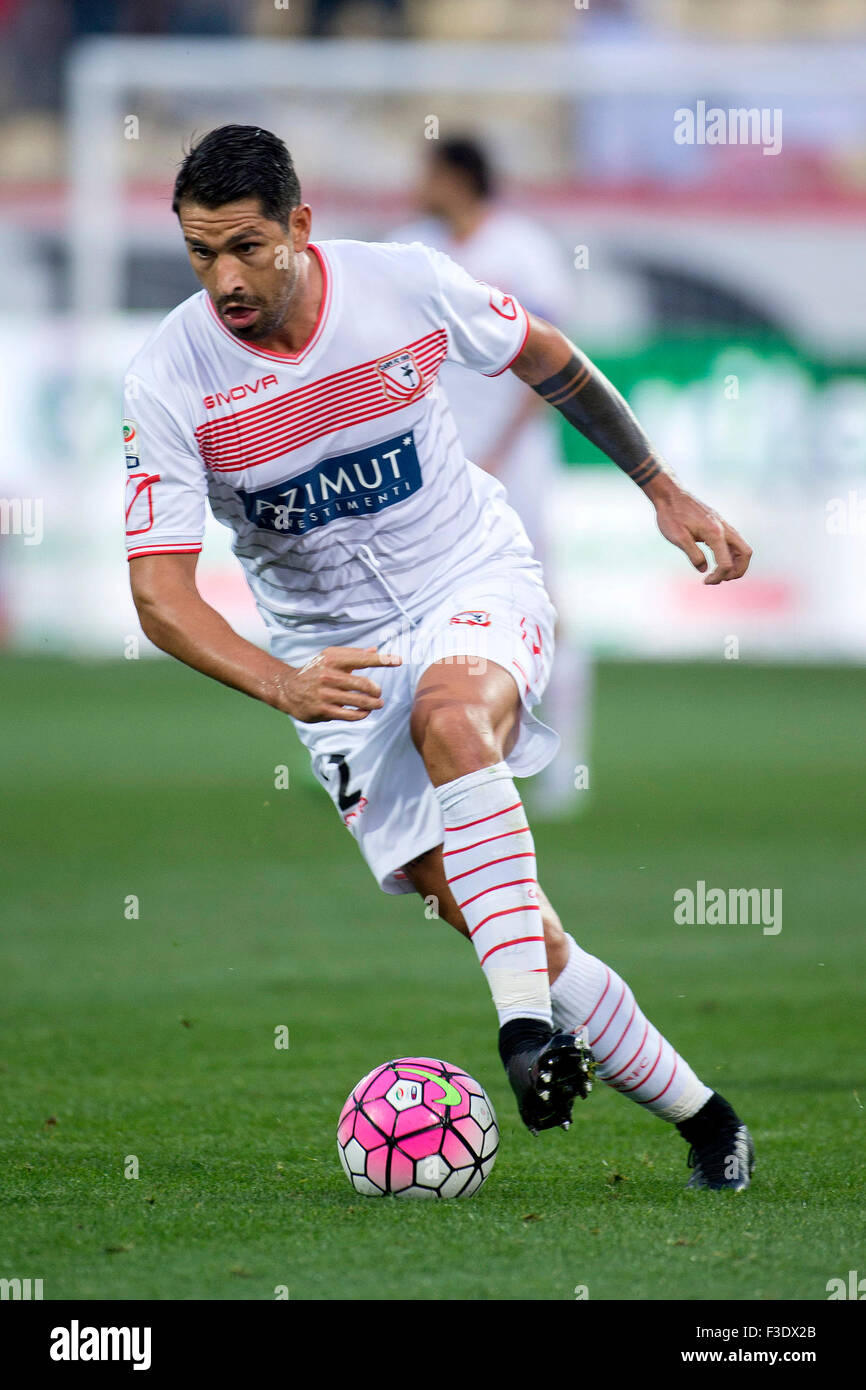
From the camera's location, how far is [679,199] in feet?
61.8

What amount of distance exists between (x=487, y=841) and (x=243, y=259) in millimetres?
1173

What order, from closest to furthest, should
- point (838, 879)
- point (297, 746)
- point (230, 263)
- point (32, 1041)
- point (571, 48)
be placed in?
1. point (230, 263)
2. point (32, 1041)
3. point (838, 879)
4. point (297, 746)
5. point (571, 48)

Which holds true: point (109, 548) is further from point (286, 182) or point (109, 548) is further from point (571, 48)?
point (286, 182)

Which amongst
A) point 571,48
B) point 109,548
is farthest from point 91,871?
point 571,48

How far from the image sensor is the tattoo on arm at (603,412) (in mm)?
4195

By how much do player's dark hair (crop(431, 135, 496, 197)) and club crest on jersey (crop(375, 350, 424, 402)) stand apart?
416 centimetres

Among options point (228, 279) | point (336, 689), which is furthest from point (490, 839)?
point (228, 279)

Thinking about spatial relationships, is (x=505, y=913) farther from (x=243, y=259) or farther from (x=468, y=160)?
(x=468, y=160)

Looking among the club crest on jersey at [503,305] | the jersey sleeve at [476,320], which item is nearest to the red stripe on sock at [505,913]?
the jersey sleeve at [476,320]

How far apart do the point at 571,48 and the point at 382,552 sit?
17298 millimetres

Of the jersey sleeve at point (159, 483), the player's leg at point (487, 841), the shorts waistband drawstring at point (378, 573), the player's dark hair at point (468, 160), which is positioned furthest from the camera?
the player's dark hair at point (468, 160)

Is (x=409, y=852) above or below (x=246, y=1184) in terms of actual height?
above

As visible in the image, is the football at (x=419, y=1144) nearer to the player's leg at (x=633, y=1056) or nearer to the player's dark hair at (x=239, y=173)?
the player's leg at (x=633, y=1056)

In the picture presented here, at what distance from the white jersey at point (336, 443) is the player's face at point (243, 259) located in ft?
0.44
